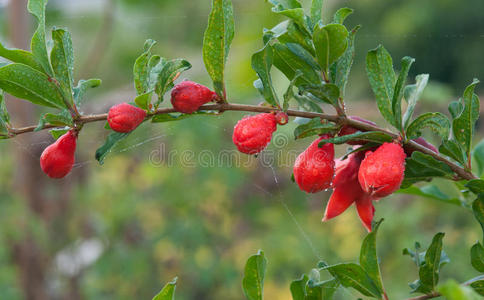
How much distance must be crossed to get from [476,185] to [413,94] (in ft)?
0.29

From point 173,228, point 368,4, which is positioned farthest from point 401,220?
point 368,4

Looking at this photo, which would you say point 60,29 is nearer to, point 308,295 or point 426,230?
point 308,295

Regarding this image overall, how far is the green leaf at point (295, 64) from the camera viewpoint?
0.43 metres

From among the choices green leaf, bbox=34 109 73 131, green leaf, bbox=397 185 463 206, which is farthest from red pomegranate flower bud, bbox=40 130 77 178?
green leaf, bbox=397 185 463 206

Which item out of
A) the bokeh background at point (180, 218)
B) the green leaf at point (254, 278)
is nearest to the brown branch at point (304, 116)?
the green leaf at point (254, 278)

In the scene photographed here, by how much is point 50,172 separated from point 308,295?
219 millimetres

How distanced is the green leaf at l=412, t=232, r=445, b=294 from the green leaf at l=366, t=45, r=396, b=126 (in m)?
0.10

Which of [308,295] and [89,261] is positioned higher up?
[308,295]

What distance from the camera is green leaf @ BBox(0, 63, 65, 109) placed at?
1.33 feet

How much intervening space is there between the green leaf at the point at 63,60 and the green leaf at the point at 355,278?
0.78 ft

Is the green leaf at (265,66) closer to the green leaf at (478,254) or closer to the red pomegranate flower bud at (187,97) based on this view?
the red pomegranate flower bud at (187,97)

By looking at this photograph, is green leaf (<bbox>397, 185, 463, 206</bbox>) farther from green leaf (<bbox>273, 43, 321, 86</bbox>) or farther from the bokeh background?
the bokeh background

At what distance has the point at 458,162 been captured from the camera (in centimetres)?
46

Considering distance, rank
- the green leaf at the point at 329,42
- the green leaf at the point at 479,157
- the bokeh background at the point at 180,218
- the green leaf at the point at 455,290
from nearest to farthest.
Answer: the green leaf at the point at 455,290, the green leaf at the point at 329,42, the green leaf at the point at 479,157, the bokeh background at the point at 180,218
